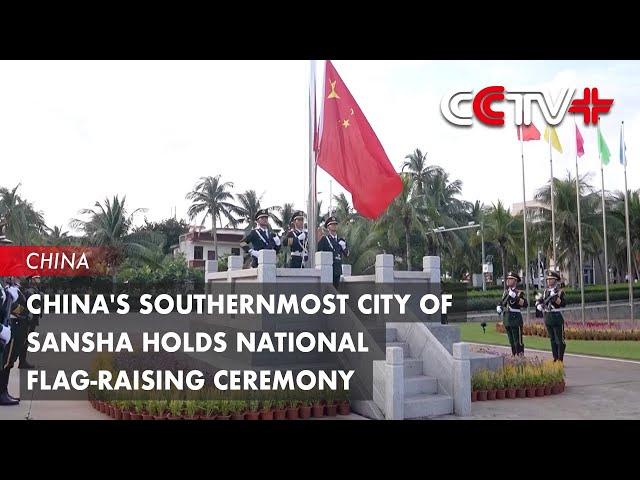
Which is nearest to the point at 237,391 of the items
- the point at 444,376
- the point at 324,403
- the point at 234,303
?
the point at 324,403

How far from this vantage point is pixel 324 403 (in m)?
8.77

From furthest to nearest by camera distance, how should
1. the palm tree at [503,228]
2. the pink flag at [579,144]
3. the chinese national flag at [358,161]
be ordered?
the palm tree at [503,228] < the pink flag at [579,144] < the chinese national flag at [358,161]

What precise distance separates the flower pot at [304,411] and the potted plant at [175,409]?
166cm

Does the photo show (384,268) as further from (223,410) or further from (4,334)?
(4,334)

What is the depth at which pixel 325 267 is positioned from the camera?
10.1 metres

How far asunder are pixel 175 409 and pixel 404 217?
83.2 ft

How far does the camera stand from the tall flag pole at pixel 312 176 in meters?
10.3

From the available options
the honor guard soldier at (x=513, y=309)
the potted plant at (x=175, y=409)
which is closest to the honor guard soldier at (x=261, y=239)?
the potted plant at (x=175, y=409)

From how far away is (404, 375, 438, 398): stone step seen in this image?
9.05 meters

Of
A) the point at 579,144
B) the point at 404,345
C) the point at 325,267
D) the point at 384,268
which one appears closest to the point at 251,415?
the point at 325,267

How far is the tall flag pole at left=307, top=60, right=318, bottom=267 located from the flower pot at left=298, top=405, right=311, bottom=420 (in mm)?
2677

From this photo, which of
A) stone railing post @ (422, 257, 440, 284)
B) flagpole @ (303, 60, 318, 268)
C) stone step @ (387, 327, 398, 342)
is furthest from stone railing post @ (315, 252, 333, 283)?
stone railing post @ (422, 257, 440, 284)

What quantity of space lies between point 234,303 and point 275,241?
4.46ft

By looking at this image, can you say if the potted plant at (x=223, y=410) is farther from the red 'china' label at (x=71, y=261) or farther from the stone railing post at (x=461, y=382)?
the red 'china' label at (x=71, y=261)
